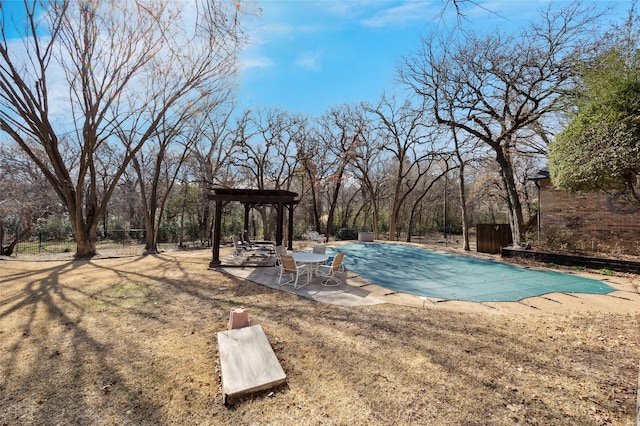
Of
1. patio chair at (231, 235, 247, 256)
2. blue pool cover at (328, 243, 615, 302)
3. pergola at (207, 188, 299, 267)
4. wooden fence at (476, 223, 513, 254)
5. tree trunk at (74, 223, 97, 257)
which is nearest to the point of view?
blue pool cover at (328, 243, 615, 302)

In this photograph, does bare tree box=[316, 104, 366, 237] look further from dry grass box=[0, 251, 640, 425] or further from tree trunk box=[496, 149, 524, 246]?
dry grass box=[0, 251, 640, 425]

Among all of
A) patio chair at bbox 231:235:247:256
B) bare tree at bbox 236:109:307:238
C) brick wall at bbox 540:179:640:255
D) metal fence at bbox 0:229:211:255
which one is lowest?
metal fence at bbox 0:229:211:255

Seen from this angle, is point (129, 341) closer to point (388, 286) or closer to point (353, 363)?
point (353, 363)

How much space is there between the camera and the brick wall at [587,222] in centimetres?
948

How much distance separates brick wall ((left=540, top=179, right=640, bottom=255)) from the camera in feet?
31.1

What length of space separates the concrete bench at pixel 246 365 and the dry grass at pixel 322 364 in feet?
0.40

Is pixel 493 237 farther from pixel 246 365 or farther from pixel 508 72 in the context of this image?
pixel 246 365

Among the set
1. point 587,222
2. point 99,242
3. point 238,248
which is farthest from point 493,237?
point 99,242

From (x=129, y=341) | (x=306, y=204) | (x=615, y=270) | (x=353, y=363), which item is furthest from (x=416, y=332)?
(x=306, y=204)

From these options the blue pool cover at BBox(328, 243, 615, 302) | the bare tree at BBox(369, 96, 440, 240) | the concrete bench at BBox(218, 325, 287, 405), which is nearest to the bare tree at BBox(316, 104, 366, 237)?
the bare tree at BBox(369, 96, 440, 240)

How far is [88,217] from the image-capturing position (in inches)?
424

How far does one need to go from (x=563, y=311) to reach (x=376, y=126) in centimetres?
1581

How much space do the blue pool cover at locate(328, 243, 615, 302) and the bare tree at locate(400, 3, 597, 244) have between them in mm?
3159

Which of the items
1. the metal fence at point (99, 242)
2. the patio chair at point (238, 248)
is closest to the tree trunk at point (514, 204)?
the patio chair at point (238, 248)
